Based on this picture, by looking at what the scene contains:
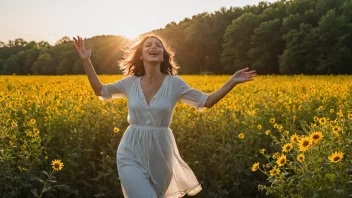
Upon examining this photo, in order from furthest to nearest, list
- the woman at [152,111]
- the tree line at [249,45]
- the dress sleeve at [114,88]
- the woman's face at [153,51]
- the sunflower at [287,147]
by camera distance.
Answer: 1. the tree line at [249,45]
2. the dress sleeve at [114,88]
3. the woman's face at [153,51]
4. the woman at [152,111]
5. the sunflower at [287,147]

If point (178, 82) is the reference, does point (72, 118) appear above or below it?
below

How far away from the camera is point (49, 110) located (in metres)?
6.78

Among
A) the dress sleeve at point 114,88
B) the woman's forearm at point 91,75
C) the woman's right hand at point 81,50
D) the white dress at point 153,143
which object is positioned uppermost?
the woman's right hand at point 81,50

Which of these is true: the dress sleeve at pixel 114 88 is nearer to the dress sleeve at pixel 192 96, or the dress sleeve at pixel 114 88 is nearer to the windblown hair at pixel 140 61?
the windblown hair at pixel 140 61

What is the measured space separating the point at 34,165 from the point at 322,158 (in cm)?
325

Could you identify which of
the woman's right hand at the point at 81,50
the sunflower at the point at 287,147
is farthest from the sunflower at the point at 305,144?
the woman's right hand at the point at 81,50

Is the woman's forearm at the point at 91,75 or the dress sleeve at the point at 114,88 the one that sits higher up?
the woman's forearm at the point at 91,75

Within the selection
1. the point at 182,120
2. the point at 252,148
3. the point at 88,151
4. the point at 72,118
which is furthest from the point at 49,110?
the point at 252,148

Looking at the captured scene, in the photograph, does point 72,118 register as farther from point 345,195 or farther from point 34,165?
point 345,195

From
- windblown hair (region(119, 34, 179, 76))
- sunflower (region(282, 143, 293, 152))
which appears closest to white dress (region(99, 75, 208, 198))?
windblown hair (region(119, 34, 179, 76))

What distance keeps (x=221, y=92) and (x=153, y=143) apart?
28.1 inches

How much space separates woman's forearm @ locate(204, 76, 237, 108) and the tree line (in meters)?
31.4

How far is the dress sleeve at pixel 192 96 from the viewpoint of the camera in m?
4.37

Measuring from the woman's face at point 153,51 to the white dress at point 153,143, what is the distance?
0.72 feet
